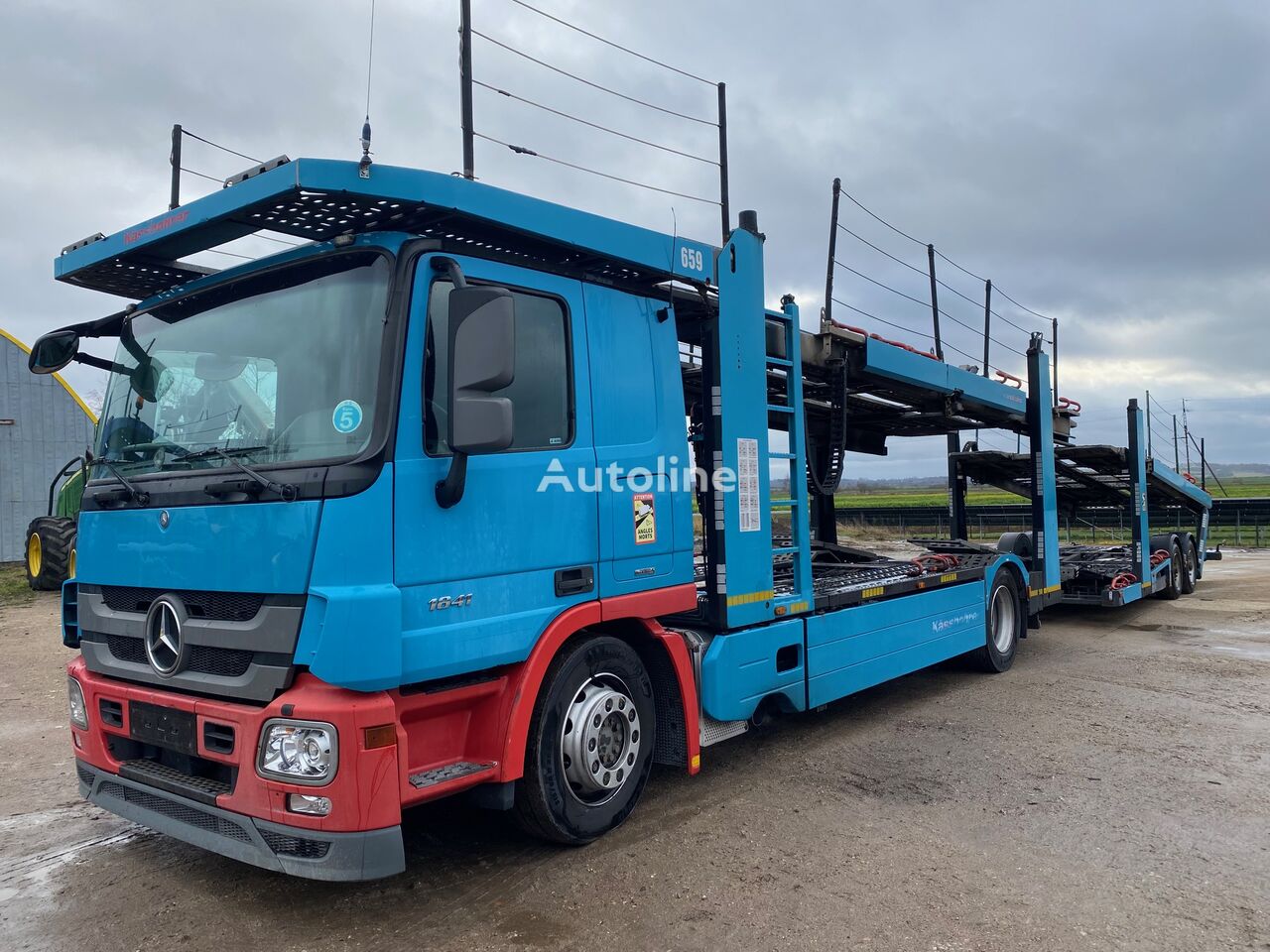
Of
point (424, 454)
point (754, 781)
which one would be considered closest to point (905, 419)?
point (754, 781)

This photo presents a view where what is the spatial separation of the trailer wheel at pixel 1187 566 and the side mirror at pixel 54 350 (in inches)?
579

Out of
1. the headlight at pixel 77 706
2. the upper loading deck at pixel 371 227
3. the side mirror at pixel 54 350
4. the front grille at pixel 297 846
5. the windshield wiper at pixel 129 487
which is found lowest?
the front grille at pixel 297 846

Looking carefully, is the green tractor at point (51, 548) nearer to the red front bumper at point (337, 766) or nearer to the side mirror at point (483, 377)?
the red front bumper at point (337, 766)

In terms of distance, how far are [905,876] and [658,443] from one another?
7.46ft

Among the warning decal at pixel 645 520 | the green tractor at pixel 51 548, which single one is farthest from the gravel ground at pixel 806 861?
the green tractor at pixel 51 548

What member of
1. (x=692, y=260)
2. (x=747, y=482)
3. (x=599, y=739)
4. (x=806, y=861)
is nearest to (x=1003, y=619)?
(x=747, y=482)

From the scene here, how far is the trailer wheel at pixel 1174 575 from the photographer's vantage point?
43.0 ft

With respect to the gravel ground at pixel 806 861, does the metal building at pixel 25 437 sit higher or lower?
→ higher

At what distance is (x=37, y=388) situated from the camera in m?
20.9

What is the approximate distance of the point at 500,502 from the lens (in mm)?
3730

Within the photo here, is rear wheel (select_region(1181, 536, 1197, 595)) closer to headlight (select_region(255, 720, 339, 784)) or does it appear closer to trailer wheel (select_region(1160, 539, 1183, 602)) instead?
trailer wheel (select_region(1160, 539, 1183, 602))

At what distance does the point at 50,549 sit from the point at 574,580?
13904 millimetres

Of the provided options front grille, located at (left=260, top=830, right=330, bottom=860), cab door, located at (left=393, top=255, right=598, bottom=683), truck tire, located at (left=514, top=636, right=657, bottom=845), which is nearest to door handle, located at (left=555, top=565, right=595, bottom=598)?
cab door, located at (left=393, top=255, right=598, bottom=683)

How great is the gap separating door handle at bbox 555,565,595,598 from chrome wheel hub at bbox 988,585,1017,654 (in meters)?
5.52
